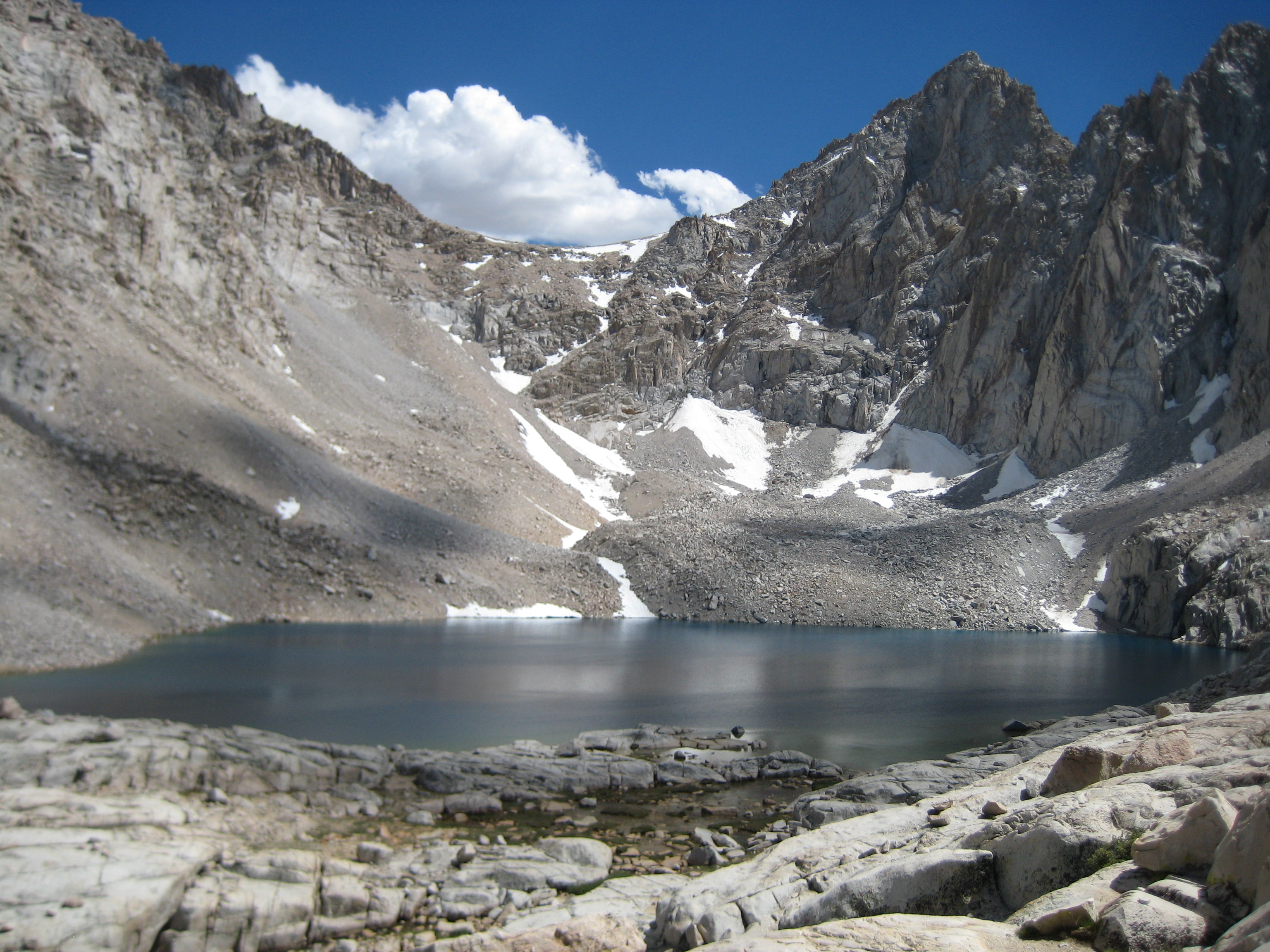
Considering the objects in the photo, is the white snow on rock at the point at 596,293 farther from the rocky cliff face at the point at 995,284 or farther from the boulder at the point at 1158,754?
the boulder at the point at 1158,754

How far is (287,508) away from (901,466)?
197 ft

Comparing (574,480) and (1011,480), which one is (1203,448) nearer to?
(1011,480)

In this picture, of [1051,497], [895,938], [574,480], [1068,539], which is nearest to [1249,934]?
[895,938]

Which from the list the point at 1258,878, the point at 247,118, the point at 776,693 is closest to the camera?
the point at 1258,878

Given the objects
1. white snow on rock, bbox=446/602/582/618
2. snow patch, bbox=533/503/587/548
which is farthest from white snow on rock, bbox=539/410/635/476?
white snow on rock, bbox=446/602/582/618

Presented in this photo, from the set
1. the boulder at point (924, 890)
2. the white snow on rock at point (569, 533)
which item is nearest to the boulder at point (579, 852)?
the boulder at point (924, 890)

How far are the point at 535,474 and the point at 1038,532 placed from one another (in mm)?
38503

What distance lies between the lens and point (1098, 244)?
2921 inches

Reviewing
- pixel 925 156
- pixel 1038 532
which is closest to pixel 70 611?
pixel 1038 532

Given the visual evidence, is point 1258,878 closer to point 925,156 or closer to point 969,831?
point 969,831

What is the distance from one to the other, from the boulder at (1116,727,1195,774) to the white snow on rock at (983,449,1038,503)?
2685 inches

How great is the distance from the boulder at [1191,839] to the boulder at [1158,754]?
105 inches

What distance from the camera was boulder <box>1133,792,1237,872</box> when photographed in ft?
16.1

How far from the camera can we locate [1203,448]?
59719 mm
